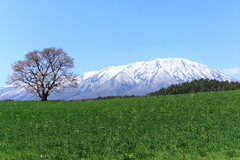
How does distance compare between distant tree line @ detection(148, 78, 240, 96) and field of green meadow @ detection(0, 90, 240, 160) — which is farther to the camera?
distant tree line @ detection(148, 78, 240, 96)

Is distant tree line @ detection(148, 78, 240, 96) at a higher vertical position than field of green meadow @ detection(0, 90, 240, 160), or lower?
higher

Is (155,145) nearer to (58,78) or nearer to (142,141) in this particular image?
(142,141)

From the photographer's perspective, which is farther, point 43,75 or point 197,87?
point 197,87

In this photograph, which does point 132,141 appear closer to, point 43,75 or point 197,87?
point 43,75

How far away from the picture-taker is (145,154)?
44.4ft

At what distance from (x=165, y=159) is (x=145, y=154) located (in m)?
1.29

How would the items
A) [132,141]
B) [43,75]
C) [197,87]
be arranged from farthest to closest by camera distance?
[197,87] → [43,75] → [132,141]

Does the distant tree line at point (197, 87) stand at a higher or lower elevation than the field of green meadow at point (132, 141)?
higher

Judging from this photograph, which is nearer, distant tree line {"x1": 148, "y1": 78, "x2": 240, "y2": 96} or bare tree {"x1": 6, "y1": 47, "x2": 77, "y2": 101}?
bare tree {"x1": 6, "y1": 47, "x2": 77, "y2": 101}

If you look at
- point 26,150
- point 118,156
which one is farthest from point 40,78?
point 118,156

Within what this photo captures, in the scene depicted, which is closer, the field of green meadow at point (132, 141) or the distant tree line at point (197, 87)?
the field of green meadow at point (132, 141)

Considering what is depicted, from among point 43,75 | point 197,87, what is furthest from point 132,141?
point 197,87

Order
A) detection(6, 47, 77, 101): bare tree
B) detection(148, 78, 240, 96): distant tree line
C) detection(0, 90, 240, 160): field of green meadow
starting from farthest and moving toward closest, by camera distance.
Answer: detection(148, 78, 240, 96): distant tree line
detection(6, 47, 77, 101): bare tree
detection(0, 90, 240, 160): field of green meadow

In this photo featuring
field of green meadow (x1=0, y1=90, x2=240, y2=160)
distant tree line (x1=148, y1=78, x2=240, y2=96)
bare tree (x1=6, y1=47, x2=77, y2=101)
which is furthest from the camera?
distant tree line (x1=148, y1=78, x2=240, y2=96)
